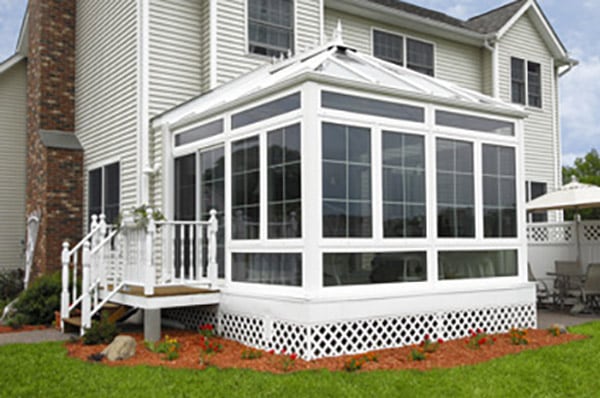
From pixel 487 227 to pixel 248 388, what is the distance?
14.7 ft

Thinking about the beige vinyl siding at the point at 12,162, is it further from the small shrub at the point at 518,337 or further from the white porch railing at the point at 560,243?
the white porch railing at the point at 560,243

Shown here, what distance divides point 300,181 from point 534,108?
12.2 metres

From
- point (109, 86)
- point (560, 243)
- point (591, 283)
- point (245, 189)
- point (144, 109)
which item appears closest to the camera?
point (245, 189)

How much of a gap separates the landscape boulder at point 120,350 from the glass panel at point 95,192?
5490mm

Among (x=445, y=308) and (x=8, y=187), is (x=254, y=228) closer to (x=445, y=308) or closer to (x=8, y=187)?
(x=445, y=308)

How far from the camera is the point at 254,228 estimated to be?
25.2 feet

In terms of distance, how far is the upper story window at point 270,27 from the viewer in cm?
1158

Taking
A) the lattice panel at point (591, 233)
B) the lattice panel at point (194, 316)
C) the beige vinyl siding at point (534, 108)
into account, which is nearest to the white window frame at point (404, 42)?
the beige vinyl siding at point (534, 108)

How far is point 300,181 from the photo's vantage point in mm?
7020

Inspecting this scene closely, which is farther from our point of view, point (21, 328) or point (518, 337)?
point (21, 328)

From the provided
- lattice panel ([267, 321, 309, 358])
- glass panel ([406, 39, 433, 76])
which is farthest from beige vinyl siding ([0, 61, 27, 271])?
lattice panel ([267, 321, 309, 358])

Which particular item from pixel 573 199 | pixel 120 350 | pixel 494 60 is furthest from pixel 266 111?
pixel 494 60

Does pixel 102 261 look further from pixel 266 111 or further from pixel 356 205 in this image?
pixel 356 205

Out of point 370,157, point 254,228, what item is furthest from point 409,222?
point 254,228
